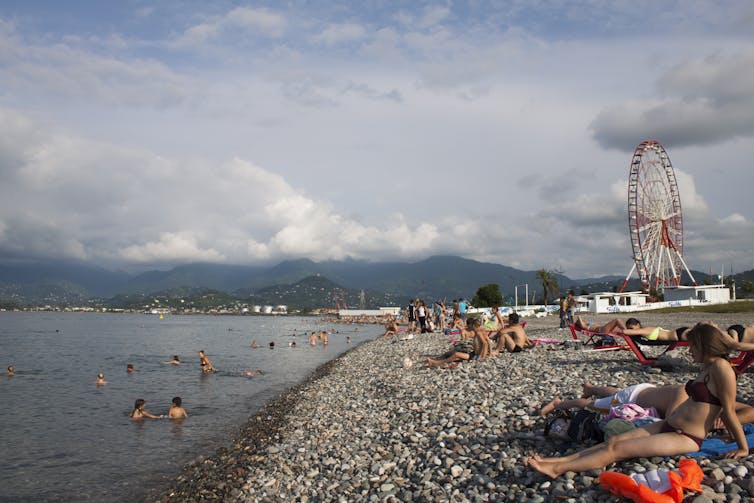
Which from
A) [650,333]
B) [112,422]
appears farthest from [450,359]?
[112,422]

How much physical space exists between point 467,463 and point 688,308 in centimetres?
5413

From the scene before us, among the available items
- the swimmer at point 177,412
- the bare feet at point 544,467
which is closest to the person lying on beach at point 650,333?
the bare feet at point 544,467

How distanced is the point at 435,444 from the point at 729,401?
3.84m

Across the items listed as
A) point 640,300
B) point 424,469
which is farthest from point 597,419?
point 640,300

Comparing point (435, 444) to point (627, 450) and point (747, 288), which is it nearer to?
point (627, 450)

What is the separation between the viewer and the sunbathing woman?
520 cm

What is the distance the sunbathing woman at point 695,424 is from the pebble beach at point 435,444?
113 mm

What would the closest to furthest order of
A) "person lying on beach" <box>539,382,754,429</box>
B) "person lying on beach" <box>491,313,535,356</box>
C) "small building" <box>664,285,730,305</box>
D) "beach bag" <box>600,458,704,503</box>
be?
"beach bag" <box>600,458,704,503</box> → "person lying on beach" <box>539,382,754,429</box> → "person lying on beach" <box>491,313,535,356</box> → "small building" <box>664,285,730,305</box>

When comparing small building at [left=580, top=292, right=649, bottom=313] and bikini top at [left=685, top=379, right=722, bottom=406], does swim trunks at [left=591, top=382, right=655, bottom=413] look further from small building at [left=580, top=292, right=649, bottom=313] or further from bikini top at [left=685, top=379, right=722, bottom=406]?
small building at [left=580, top=292, right=649, bottom=313]

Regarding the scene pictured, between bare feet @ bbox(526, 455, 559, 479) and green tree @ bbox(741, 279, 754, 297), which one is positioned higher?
green tree @ bbox(741, 279, 754, 297)

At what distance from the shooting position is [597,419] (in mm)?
6566

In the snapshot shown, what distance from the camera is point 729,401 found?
518 centimetres

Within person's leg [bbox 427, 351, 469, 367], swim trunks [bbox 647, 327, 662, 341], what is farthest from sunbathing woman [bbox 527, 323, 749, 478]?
person's leg [bbox 427, 351, 469, 367]

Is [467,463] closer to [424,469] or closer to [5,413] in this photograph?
[424,469]
